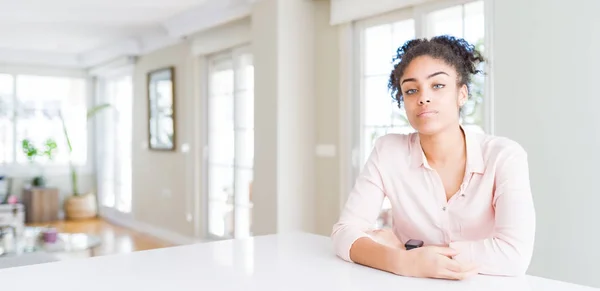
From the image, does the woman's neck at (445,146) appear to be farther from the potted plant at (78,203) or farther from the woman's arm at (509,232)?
the potted plant at (78,203)

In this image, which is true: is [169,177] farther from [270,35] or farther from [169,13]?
[270,35]

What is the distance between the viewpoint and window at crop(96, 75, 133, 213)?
7.29 m

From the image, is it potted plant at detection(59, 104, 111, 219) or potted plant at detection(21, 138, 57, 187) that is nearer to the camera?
potted plant at detection(21, 138, 57, 187)

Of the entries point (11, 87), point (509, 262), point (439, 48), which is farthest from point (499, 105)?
point (11, 87)

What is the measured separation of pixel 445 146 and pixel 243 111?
12.0 ft

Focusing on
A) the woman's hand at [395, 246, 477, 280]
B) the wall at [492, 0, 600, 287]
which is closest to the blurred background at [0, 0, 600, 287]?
the wall at [492, 0, 600, 287]

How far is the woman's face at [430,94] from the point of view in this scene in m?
1.38

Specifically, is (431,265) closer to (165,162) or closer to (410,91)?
(410,91)

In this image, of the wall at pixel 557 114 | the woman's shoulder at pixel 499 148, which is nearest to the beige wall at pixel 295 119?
the wall at pixel 557 114

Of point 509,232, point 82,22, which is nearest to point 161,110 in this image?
point 82,22

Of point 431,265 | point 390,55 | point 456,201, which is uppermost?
point 390,55

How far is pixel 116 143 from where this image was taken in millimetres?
7637

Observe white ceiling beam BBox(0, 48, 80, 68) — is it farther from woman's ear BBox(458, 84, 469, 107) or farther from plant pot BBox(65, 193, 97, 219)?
woman's ear BBox(458, 84, 469, 107)

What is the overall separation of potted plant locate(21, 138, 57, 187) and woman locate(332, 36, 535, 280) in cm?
724
